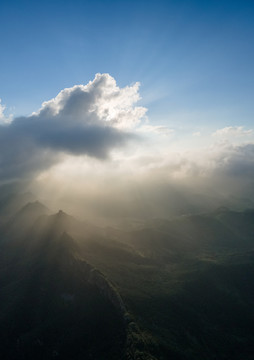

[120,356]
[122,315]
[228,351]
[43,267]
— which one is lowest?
[228,351]

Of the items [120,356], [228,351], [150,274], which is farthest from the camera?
[150,274]

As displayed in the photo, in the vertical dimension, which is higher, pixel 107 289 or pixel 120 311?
pixel 107 289

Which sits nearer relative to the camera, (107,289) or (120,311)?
(120,311)

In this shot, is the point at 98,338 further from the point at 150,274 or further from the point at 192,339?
the point at 150,274

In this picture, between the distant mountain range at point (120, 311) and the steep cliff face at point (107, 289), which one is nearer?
the distant mountain range at point (120, 311)

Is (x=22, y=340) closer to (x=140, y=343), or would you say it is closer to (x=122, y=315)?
(x=122, y=315)

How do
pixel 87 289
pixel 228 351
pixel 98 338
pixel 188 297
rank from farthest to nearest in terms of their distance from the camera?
pixel 188 297
pixel 87 289
pixel 228 351
pixel 98 338

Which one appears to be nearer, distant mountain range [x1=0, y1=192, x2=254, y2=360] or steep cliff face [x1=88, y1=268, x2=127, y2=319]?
distant mountain range [x1=0, y1=192, x2=254, y2=360]

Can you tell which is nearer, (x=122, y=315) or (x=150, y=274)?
(x=122, y=315)

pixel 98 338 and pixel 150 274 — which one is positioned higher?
pixel 150 274

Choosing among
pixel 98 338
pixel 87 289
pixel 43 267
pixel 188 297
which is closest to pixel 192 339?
pixel 188 297
